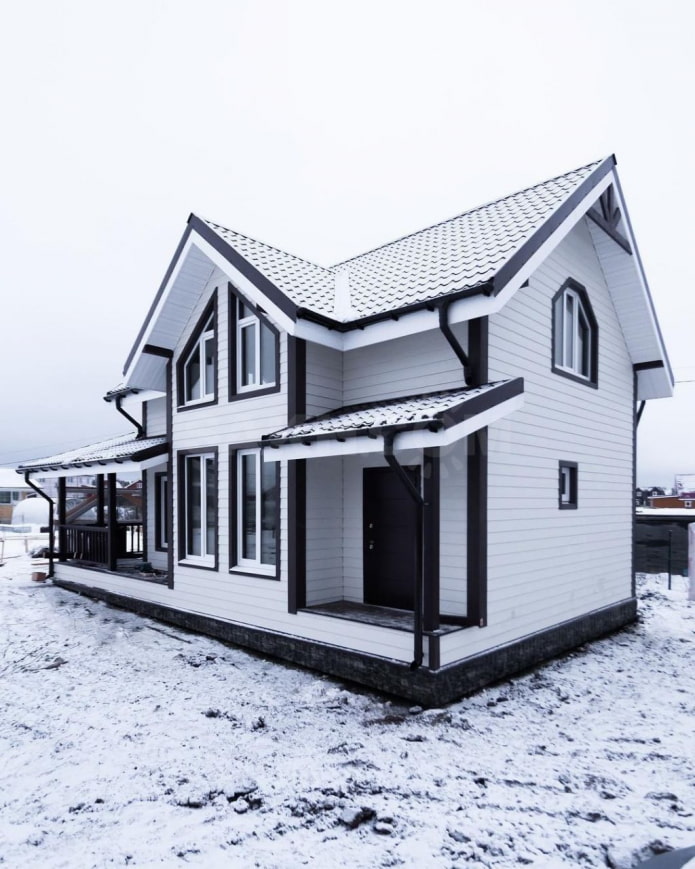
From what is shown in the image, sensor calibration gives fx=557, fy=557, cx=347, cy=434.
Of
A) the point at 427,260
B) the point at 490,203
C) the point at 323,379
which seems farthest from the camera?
the point at 490,203

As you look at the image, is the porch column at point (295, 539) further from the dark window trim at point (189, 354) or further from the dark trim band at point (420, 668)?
the dark window trim at point (189, 354)

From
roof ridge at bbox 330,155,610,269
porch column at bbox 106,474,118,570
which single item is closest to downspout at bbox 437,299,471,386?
roof ridge at bbox 330,155,610,269

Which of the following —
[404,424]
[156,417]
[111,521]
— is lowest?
[111,521]

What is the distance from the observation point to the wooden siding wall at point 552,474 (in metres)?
6.78

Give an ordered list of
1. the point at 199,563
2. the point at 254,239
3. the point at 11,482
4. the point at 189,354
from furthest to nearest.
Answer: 1. the point at 11,482
2. the point at 189,354
3. the point at 254,239
4. the point at 199,563

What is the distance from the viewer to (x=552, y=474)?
26.2 ft

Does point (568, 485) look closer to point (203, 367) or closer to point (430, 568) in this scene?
point (430, 568)

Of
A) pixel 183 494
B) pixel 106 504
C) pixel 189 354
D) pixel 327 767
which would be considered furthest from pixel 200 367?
pixel 327 767

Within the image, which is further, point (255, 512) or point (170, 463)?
point (170, 463)

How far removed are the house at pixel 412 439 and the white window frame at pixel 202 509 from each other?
0.12 ft

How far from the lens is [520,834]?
3648mm

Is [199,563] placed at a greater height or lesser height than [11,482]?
greater

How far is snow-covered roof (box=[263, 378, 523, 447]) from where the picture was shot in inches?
209

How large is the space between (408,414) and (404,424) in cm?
35
